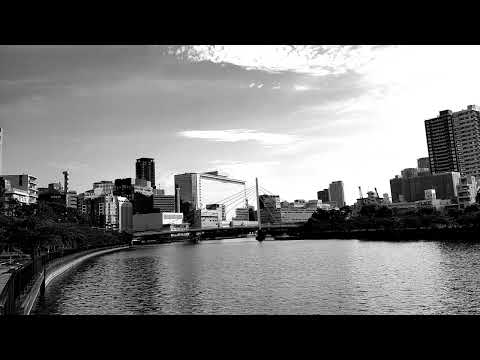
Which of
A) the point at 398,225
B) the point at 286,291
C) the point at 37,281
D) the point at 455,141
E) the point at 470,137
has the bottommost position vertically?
the point at 286,291

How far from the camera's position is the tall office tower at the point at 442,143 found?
120m

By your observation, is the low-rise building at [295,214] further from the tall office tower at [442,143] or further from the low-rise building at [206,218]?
the tall office tower at [442,143]

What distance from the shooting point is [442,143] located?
122m

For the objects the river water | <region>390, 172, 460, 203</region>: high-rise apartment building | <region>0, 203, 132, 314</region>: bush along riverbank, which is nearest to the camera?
<region>0, 203, 132, 314</region>: bush along riverbank

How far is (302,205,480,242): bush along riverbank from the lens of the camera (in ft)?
192

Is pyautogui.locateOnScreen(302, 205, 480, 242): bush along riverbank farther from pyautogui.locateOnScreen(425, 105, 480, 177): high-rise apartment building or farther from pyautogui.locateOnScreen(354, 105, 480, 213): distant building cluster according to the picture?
pyautogui.locateOnScreen(425, 105, 480, 177): high-rise apartment building

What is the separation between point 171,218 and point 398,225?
83086 millimetres

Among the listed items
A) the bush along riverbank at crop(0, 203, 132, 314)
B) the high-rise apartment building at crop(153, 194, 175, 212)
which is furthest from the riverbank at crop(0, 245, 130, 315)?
the high-rise apartment building at crop(153, 194, 175, 212)

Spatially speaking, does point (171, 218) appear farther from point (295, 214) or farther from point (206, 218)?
point (295, 214)

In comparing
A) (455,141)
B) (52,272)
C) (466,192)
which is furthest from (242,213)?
(52,272)

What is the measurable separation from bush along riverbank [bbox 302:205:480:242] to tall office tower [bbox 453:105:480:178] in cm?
3909
